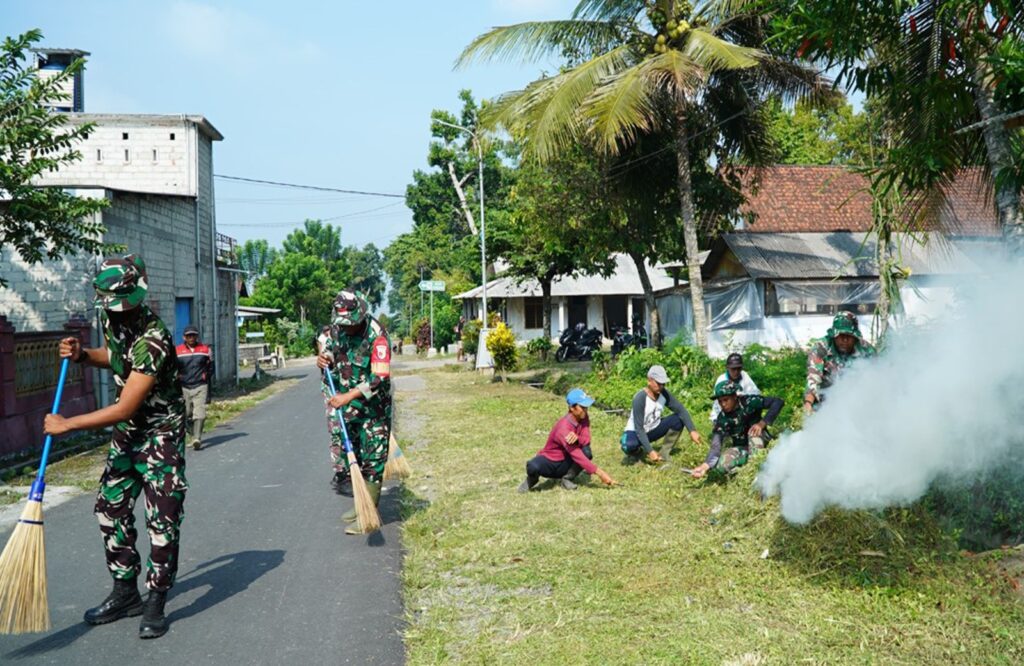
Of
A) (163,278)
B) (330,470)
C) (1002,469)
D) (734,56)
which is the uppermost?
(734,56)

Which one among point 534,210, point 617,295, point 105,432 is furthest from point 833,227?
point 105,432

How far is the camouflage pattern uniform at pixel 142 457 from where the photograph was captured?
4.91 m

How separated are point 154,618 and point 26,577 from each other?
2.38 feet

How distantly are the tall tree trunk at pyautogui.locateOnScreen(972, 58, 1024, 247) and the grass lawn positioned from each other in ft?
13.5

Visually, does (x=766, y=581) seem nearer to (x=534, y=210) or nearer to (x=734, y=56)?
(x=734, y=56)

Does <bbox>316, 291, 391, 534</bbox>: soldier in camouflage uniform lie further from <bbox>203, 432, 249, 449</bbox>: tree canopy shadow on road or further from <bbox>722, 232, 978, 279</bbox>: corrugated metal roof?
<bbox>722, 232, 978, 279</bbox>: corrugated metal roof

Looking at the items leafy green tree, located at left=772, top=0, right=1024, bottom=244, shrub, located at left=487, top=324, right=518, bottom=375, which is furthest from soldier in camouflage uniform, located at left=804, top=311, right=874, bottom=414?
shrub, located at left=487, top=324, right=518, bottom=375

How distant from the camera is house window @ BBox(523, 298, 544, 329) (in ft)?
132

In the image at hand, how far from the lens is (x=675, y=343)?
1694cm

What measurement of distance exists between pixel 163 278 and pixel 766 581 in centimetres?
2018

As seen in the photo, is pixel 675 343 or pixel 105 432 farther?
pixel 675 343

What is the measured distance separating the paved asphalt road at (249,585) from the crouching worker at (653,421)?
274cm

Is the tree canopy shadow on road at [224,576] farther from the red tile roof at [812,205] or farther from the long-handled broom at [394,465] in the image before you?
the red tile roof at [812,205]

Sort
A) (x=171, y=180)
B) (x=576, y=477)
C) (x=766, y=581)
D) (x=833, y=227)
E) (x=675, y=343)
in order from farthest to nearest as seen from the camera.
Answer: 1. (x=171, y=180)
2. (x=833, y=227)
3. (x=675, y=343)
4. (x=576, y=477)
5. (x=766, y=581)
